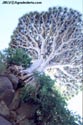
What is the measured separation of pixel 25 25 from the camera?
25.7 m

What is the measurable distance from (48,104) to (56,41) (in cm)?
964

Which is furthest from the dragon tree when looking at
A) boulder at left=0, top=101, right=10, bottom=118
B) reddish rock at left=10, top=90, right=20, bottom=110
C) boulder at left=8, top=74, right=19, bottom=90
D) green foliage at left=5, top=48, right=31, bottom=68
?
boulder at left=0, top=101, right=10, bottom=118

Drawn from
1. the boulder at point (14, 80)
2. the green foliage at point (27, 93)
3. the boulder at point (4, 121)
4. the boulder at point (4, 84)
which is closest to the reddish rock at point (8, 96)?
the boulder at point (4, 84)

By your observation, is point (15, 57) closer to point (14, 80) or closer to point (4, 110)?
point (14, 80)

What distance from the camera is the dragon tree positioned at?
23359mm

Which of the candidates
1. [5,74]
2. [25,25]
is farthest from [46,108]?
[25,25]

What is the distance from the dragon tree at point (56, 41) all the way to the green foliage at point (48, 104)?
6449mm

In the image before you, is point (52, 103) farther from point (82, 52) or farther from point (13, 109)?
point (82, 52)

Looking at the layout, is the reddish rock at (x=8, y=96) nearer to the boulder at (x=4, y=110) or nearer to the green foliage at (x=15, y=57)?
the boulder at (x=4, y=110)

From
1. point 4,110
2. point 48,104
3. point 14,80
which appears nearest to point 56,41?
point 14,80

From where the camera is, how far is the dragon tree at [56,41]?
23359 millimetres

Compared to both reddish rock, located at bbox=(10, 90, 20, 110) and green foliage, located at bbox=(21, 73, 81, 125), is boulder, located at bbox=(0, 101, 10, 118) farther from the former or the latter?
green foliage, located at bbox=(21, 73, 81, 125)

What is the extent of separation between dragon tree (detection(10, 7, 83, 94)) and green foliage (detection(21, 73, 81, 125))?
6.45 meters

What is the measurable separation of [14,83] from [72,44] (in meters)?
9.58
